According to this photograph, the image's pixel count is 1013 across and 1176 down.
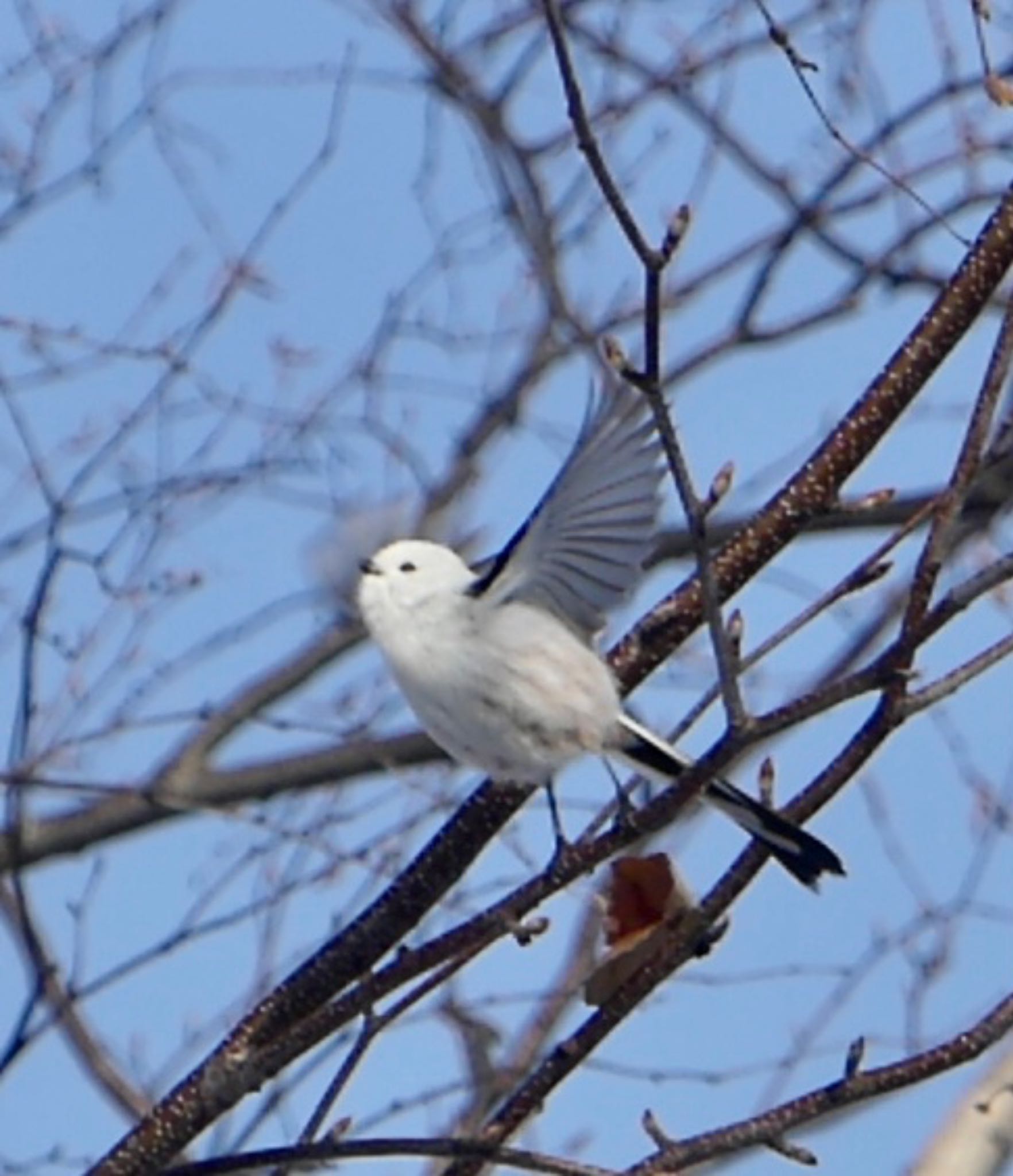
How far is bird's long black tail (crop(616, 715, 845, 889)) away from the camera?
169 cm

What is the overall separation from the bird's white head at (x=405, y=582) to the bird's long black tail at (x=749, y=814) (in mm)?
212

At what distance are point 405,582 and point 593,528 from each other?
28cm

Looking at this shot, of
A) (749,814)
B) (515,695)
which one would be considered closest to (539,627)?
(515,695)

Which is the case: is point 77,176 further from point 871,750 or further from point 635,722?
point 871,750

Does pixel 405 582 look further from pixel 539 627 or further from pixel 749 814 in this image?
pixel 749 814

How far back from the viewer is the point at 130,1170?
158cm

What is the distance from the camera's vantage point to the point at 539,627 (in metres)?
2.11

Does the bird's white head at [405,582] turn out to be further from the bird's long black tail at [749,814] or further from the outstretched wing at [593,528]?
the bird's long black tail at [749,814]

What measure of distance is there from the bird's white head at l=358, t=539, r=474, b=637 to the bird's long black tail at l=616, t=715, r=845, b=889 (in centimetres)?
21

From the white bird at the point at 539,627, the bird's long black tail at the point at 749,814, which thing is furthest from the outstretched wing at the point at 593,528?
the bird's long black tail at the point at 749,814

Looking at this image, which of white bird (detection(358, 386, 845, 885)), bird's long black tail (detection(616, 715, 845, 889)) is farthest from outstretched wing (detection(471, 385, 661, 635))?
bird's long black tail (detection(616, 715, 845, 889))

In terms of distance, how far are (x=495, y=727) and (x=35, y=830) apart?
168cm

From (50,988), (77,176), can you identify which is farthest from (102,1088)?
(77,176)

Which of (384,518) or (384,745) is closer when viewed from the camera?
(384,518)
